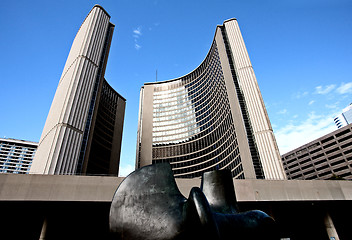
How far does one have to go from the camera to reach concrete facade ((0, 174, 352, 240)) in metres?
13.9

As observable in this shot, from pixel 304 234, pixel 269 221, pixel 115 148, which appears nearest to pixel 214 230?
pixel 269 221

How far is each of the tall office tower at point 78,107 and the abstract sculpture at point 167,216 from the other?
26285mm

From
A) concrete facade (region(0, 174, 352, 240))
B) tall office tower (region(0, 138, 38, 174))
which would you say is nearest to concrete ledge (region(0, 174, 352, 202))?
concrete facade (region(0, 174, 352, 240))

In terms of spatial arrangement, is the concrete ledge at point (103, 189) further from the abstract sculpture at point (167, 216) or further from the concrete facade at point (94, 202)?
the abstract sculpture at point (167, 216)

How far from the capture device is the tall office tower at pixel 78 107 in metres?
27.8

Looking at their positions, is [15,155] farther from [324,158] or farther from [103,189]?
[324,158]

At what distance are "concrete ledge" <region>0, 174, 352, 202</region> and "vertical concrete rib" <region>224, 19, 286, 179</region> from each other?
13.2 metres

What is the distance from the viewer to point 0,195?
13.3m

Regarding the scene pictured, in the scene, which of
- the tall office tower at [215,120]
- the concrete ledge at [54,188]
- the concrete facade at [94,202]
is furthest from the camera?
the tall office tower at [215,120]

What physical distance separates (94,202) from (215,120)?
5332 centimetres

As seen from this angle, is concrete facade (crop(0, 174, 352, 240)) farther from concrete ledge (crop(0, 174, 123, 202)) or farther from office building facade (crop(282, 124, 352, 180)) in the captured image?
office building facade (crop(282, 124, 352, 180))

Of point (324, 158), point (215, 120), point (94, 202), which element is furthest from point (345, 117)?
point (94, 202)

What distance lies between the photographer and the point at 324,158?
66188mm

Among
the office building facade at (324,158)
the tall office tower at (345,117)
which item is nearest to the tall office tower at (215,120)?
the office building facade at (324,158)
